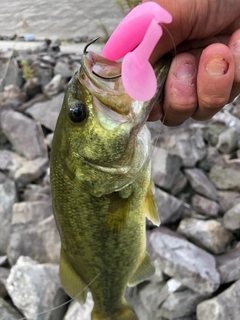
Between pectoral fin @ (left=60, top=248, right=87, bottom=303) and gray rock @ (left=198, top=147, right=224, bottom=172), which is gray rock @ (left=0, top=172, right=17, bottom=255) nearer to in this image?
gray rock @ (left=198, top=147, right=224, bottom=172)

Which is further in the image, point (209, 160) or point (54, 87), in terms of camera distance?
point (54, 87)

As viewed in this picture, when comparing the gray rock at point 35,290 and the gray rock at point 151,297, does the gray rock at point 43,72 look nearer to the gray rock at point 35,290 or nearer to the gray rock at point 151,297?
the gray rock at point 35,290

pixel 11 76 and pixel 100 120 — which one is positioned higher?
pixel 100 120

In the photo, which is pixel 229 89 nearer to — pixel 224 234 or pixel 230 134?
pixel 224 234

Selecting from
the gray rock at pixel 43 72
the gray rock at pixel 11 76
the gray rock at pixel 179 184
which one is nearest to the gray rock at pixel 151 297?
the gray rock at pixel 179 184

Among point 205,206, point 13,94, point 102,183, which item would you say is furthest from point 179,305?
point 13,94

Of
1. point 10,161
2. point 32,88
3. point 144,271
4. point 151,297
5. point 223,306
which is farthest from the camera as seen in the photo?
point 32,88

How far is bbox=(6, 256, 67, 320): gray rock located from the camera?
123 inches

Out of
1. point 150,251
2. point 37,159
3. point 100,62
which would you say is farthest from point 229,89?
point 37,159

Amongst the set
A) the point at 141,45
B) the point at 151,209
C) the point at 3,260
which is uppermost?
the point at 141,45

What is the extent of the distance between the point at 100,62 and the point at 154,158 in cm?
264

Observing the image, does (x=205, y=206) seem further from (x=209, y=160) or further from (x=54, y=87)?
(x=54, y=87)

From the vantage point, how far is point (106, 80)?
1.28 metres

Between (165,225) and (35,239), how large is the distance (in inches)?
43.2
